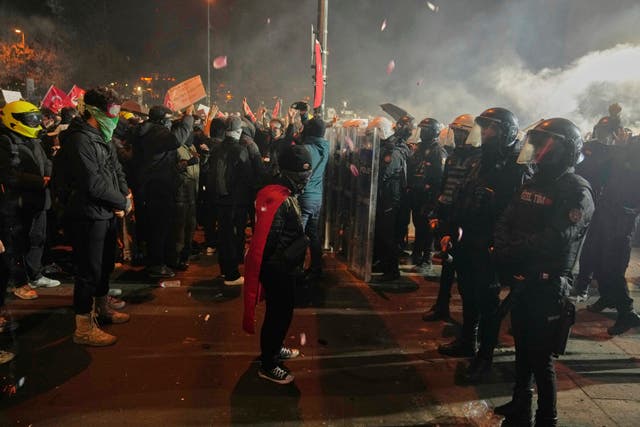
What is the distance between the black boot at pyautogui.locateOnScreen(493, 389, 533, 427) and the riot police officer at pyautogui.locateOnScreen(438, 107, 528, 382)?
64 centimetres

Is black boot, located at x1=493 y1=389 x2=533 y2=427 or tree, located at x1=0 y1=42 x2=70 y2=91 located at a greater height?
tree, located at x1=0 y1=42 x2=70 y2=91

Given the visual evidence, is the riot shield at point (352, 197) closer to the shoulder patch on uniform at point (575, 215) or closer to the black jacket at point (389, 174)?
the black jacket at point (389, 174)

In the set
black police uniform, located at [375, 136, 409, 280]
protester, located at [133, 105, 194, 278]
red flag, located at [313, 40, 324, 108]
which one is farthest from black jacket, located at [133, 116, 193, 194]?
red flag, located at [313, 40, 324, 108]

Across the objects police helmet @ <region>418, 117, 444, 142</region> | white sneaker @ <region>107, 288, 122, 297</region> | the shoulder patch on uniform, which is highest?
police helmet @ <region>418, 117, 444, 142</region>

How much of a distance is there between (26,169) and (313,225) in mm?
3684

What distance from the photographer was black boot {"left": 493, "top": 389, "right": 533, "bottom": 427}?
3162mm

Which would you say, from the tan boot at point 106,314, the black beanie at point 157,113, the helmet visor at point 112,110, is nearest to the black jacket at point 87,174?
the helmet visor at point 112,110

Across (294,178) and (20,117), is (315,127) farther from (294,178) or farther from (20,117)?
(20,117)

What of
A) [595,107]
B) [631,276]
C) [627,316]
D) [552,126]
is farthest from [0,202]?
[595,107]

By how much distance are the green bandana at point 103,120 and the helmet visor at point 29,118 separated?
4.17 ft

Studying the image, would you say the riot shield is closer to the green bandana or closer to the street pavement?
the street pavement

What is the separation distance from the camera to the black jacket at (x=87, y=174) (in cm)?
392

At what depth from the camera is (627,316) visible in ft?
17.0

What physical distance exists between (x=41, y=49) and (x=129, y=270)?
3482 centimetres
